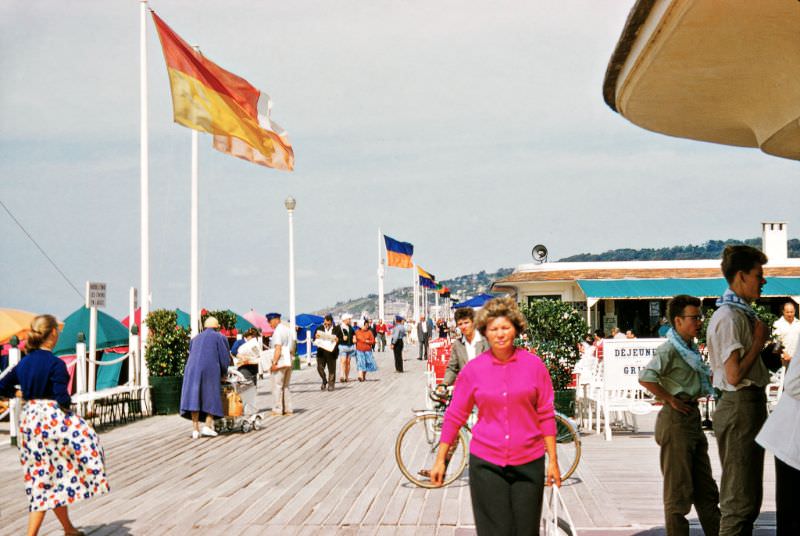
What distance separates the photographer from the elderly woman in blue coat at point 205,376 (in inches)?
548

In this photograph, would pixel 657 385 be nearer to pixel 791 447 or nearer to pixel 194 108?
pixel 791 447

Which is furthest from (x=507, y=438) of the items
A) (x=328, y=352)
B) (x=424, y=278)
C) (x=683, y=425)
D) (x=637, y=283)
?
(x=424, y=278)

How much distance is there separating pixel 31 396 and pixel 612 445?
303 inches

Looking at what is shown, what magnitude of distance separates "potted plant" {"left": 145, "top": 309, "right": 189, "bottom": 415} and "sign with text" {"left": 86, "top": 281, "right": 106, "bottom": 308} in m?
1.67

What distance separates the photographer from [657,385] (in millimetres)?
5934

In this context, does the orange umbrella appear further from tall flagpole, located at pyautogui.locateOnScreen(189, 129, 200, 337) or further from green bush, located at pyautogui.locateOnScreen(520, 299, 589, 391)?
green bush, located at pyautogui.locateOnScreen(520, 299, 589, 391)

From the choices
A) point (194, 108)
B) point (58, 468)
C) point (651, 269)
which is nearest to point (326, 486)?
point (58, 468)

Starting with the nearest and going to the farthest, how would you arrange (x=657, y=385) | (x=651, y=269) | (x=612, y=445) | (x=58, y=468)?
(x=657, y=385), (x=58, y=468), (x=612, y=445), (x=651, y=269)

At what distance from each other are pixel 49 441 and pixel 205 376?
6981 millimetres

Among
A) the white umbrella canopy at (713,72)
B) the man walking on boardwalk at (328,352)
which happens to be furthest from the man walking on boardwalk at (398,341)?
the white umbrella canopy at (713,72)

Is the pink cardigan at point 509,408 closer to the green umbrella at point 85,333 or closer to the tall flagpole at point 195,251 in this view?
the tall flagpole at point 195,251

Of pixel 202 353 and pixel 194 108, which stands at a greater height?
pixel 194 108

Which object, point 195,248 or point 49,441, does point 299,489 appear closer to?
point 49,441

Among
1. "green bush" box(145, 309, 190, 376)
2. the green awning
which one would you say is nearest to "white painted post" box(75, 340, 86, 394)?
Answer: "green bush" box(145, 309, 190, 376)
